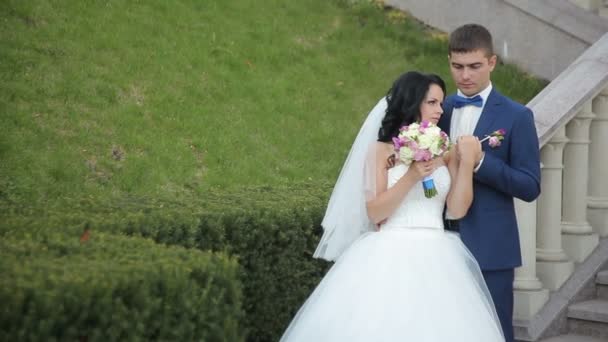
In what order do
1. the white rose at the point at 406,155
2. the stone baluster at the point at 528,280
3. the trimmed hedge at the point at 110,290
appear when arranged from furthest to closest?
the stone baluster at the point at 528,280 → the white rose at the point at 406,155 → the trimmed hedge at the point at 110,290

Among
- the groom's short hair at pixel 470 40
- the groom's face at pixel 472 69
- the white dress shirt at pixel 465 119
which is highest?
the groom's short hair at pixel 470 40

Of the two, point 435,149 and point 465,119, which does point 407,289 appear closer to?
point 435,149

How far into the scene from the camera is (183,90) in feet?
33.2

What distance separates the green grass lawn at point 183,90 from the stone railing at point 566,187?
3.37 metres

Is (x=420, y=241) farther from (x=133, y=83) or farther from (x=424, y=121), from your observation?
(x=133, y=83)

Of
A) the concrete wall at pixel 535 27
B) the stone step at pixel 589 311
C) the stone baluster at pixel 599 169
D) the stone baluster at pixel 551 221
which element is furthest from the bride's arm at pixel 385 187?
the concrete wall at pixel 535 27

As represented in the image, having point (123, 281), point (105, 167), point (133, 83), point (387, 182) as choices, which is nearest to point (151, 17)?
point (133, 83)

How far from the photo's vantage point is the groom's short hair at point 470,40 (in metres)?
4.61

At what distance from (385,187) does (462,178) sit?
1.42ft

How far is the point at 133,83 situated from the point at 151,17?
4.82 feet

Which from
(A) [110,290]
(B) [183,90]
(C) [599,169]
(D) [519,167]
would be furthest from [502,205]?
(B) [183,90]

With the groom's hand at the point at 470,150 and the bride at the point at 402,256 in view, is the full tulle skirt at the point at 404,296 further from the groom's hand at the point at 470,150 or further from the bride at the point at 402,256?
the groom's hand at the point at 470,150

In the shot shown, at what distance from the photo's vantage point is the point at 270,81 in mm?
10852

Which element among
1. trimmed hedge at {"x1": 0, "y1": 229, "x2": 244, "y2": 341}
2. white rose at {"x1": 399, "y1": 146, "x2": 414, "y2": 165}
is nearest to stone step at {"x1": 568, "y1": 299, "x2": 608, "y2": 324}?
white rose at {"x1": 399, "y1": 146, "x2": 414, "y2": 165}
